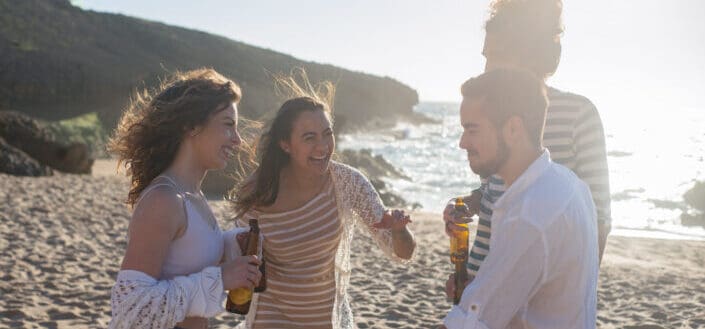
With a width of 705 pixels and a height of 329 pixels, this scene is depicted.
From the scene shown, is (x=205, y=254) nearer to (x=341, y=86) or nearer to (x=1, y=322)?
(x=1, y=322)

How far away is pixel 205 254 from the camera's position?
254 cm

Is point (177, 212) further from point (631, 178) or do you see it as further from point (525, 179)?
point (631, 178)

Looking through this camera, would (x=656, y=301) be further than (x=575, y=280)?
Yes

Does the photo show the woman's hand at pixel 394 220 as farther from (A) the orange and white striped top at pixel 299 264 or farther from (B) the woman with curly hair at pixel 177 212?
(B) the woman with curly hair at pixel 177 212

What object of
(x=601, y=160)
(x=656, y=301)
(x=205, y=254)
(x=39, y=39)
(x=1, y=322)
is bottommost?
(x=1, y=322)

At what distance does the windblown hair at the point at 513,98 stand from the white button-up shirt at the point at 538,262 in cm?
12

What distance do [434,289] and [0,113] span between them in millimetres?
15603

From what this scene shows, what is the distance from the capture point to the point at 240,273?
8.14 feet

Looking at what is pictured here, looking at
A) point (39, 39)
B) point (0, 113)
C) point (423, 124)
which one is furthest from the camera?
point (423, 124)

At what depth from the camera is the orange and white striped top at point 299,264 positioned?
3477 millimetres

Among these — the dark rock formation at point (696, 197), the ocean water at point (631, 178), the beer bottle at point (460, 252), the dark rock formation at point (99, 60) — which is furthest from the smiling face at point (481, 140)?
the dark rock formation at point (696, 197)

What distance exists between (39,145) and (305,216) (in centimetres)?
1757

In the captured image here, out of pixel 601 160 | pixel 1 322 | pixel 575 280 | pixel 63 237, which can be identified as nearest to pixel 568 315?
pixel 575 280

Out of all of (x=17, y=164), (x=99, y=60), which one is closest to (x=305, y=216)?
(x=17, y=164)
